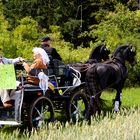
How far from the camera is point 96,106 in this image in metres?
10.7

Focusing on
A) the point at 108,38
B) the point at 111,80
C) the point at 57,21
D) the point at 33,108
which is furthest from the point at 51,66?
the point at 57,21

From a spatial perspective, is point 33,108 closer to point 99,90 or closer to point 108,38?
point 99,90

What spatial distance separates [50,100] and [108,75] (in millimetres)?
2382

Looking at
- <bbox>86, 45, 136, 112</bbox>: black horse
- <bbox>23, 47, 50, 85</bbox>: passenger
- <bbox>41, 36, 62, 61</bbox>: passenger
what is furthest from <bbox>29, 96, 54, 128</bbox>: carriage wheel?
<bbox>86, 45, 136, 112</bbox>: black horse

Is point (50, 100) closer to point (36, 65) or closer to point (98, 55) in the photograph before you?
point (36, 65)

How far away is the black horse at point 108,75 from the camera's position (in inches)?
425

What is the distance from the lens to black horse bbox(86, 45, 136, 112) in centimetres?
1080

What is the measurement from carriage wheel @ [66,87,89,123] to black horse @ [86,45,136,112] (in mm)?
324

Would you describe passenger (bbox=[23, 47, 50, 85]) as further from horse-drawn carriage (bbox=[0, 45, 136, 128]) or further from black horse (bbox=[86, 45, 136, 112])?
black horse (bbox=[86, 45, 136, 112])

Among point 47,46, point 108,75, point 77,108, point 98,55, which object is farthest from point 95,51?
point 77,108

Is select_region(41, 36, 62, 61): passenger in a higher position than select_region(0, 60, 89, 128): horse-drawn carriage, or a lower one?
higher

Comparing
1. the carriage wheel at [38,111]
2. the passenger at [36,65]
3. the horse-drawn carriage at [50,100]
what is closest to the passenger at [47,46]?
the horse-drawn carriage at [50,100]

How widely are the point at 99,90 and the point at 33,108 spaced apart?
2.59 meters

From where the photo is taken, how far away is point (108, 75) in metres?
11.1
